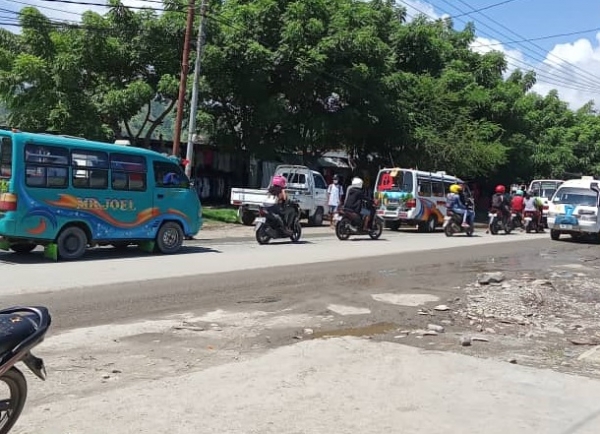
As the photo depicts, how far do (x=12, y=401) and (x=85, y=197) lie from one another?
353 inches

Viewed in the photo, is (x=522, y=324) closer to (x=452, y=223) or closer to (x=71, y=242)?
(x=71, y=242)

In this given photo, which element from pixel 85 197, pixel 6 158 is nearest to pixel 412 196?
pixel 85 197

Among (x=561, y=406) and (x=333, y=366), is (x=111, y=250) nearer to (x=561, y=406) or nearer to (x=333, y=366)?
(x=333, y=366)

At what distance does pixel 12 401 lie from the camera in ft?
13.8

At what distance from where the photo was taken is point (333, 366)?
619 cm

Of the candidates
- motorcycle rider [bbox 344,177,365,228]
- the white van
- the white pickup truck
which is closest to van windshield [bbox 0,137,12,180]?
motorcycle rider [bbox 344,177,365,228]

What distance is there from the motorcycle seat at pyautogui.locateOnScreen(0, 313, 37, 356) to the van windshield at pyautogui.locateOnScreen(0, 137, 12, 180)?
8.40 metres

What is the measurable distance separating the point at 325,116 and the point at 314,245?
451 inches

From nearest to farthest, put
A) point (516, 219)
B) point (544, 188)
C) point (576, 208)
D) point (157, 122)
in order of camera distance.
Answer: point (576, 208) → point (157, 122) → point (516, 219) → point (544, 188)

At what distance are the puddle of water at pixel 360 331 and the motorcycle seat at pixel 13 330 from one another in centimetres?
395

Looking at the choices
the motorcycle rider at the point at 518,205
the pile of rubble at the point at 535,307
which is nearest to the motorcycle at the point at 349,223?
the pile of rubble at the point at 535,307

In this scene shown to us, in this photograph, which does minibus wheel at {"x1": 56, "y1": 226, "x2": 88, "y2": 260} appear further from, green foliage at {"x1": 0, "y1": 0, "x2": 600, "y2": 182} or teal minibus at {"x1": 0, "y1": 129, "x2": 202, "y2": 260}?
green foliage at {"x1": 0, "y1": 0, "x2": 600, "y2": 182}

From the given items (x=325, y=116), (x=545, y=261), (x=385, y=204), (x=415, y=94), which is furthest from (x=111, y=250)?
(x=415, y=94)

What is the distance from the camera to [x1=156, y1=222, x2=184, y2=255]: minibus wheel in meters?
14.3
